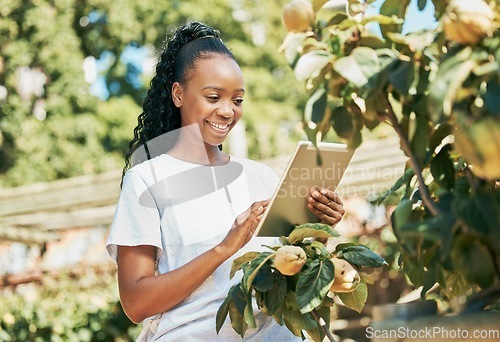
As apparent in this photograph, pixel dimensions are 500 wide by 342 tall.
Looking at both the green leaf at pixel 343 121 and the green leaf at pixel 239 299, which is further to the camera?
the green leaf at pixel 239 299

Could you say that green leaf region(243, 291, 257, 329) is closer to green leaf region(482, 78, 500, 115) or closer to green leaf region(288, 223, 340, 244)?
green leaf region(288, 223, 340, 244)

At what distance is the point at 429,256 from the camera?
1378 mm

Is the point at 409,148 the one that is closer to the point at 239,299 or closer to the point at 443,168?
the point at 443,168

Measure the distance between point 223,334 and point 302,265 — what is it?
0.41 metres

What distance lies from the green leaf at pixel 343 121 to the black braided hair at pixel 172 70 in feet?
2.95

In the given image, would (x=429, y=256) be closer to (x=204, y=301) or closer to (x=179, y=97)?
(x=204, y=301)

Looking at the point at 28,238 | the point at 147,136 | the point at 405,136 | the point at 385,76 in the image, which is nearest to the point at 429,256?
the point at 405,136

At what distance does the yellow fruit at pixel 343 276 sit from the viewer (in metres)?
1.43

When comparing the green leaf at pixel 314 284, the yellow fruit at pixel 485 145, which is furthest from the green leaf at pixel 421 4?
the green leaf at pixel 314 284

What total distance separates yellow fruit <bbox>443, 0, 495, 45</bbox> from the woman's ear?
1.12m

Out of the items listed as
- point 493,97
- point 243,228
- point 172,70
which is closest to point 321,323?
point 243,228

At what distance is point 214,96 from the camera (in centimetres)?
193

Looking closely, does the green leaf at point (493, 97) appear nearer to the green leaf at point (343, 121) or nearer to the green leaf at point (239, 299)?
the green leaf at point (343, 121)

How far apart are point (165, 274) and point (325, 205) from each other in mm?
382
